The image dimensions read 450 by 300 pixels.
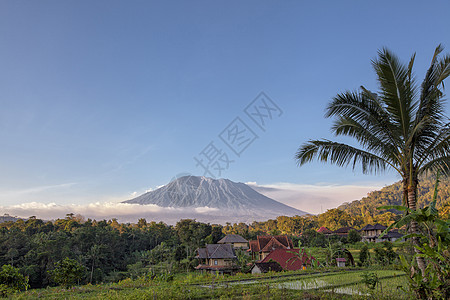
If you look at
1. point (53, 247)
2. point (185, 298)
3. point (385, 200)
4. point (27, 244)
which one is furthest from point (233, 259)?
point (385, 200)

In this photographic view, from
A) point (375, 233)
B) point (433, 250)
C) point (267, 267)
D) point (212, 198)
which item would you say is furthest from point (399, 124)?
point (212, 198)

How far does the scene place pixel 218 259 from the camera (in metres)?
31.9

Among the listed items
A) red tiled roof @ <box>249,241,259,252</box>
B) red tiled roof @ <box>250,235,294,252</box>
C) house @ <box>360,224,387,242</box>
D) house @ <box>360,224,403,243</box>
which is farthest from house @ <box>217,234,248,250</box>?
house @ <box>360,224,387,242</box>

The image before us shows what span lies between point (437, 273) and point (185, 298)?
6752 millimetres

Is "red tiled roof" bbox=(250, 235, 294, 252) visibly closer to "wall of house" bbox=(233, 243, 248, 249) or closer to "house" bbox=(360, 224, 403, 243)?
"wall of house" bbox=(233, 243, 248, 249)

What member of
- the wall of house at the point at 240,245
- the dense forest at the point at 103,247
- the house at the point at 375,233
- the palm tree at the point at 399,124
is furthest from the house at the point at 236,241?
the palm tree at the point at 399,124

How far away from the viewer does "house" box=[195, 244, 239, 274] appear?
30.4 m

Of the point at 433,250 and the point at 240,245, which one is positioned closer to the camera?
the point at 433,250

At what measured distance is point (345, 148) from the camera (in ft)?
26.8

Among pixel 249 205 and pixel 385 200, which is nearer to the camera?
pixel 385 200

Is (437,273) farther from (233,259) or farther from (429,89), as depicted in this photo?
(233,259)

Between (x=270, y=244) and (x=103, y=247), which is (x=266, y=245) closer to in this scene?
(x=270, y=244)

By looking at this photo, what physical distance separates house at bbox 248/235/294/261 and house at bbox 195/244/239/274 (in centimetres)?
294

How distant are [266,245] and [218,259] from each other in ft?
17.8
